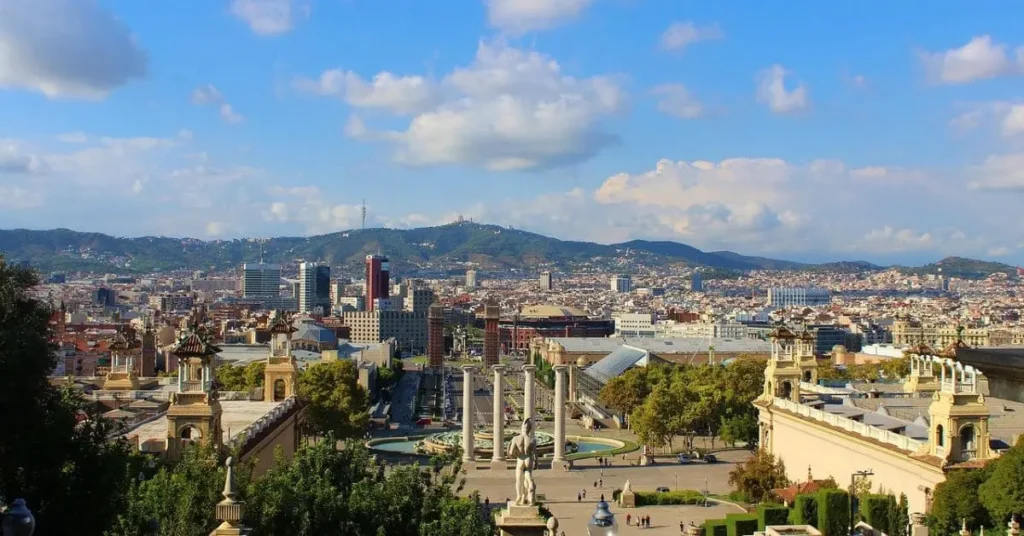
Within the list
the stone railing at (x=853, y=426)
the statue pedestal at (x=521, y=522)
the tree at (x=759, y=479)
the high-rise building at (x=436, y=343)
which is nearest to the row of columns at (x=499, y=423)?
the tree at (x=759, y=479)

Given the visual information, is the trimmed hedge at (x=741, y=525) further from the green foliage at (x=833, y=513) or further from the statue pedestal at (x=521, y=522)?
the statue pedestal at (x=521, y=522)

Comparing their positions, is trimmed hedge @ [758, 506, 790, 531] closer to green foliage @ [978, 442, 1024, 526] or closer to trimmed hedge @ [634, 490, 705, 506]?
green foliage @ [978, 442, 1024, 526]

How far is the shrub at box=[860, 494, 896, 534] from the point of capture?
3116cm

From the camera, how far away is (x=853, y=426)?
37.3 meters

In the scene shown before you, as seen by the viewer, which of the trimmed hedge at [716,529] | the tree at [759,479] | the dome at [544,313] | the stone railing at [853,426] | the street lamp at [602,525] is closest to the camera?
the street lamp at [602,525]

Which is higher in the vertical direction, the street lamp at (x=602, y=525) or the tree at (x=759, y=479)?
the street lamp at (x=602, y=525)

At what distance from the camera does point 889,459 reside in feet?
112

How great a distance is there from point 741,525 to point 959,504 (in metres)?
6.12

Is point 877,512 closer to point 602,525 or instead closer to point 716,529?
point 716,529

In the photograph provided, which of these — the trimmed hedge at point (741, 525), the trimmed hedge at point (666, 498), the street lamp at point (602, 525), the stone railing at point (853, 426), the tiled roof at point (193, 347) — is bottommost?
the trimmed hedge at point (666, 498)

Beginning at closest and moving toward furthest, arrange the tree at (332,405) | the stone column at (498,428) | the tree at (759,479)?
the tree at (759,479) → the tree at (332,405) → the stone column at (498,428)

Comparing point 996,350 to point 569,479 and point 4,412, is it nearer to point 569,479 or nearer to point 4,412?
point 4,412

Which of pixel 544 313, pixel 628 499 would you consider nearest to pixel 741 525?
pixel 628 499

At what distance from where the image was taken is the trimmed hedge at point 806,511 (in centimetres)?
3116
